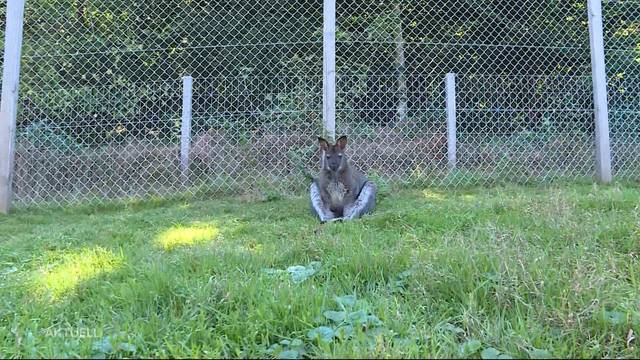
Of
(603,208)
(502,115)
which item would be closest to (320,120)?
(502,115)

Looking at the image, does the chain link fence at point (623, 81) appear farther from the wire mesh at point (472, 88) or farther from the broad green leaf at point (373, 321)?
the broad green leaf at point (373, 321)

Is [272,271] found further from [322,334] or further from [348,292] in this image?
[322,334]

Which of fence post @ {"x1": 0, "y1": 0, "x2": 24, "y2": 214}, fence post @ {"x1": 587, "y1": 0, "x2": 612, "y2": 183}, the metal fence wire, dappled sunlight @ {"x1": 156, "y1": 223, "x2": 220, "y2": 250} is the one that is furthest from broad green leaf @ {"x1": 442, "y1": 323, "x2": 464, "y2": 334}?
fence post @ {"x1": 587, "y1": 0, "x2": 612, "y2": 183}

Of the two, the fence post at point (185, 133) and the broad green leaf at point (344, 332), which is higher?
the fence post at point (185, 133)

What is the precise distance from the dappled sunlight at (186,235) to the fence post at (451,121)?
369cm

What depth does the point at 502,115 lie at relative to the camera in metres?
8.16

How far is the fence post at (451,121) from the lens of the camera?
776 cm

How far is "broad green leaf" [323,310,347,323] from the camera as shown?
249cm

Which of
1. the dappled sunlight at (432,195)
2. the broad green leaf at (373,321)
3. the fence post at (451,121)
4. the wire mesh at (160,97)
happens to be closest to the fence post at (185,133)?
the wire mesh at (160,97)

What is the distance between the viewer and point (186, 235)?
4.77 metres

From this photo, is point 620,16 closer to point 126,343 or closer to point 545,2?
point 545,2

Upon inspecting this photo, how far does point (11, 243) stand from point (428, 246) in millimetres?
3315

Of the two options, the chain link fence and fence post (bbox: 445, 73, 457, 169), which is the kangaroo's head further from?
the chain link fence

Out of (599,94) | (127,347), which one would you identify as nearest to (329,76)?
(599,94)
